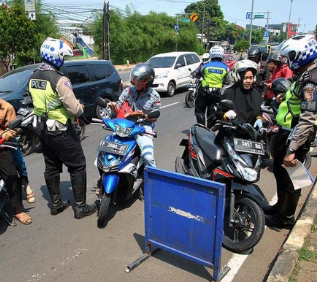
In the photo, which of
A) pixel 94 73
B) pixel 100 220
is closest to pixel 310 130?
pixel 100 220

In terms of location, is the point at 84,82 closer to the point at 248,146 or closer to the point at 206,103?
the point at 206,103

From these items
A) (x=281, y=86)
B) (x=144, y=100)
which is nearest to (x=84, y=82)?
(x=144, y=100)

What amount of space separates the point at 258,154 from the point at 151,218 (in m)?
1.19

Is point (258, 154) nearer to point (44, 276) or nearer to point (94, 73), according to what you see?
point (44, 276)

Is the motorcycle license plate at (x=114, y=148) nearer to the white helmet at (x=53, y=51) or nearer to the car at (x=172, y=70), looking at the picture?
the white helmet at (x=53, y=51)

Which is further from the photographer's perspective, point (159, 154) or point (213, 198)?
point (159, 154)

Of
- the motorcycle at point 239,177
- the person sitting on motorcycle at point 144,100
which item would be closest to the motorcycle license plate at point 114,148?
the person sitting on motorcycle at point 144,100


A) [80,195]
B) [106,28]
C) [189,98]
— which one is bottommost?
[189,98]

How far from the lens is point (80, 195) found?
13.1 feet

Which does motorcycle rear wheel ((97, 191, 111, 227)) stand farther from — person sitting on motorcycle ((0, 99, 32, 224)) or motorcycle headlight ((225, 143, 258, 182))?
motorcycle headlight ((225, 143, 258, 182))

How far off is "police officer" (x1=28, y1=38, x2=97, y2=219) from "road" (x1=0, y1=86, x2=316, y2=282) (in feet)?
1.11

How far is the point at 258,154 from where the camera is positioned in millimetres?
3344

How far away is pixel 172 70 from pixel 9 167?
35.0ft

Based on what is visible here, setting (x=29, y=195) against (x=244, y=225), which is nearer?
(x=244, y=225)
